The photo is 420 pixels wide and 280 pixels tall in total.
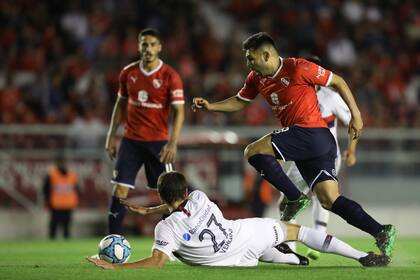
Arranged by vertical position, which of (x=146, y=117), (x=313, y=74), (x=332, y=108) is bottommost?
(x=146, y=117)

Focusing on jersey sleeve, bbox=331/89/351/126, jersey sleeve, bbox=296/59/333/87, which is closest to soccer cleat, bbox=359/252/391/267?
jersey sleeve, bbox=296/59/333/87

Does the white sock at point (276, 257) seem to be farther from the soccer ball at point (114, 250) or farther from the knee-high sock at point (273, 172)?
the soccer ball at point (114, 250)

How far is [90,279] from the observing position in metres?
7.68

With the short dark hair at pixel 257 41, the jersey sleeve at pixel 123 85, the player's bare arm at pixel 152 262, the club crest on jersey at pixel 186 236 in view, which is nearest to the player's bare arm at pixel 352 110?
the short dark hair at pixel 257 41

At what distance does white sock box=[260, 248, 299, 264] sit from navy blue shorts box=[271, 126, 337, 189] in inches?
26.5

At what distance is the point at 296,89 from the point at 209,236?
1.71 metres

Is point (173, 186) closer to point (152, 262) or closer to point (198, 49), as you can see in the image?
point (152, 262)

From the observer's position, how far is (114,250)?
28.9 ft

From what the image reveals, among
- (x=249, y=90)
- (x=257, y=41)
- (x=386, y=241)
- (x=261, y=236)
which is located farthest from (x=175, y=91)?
(x=386, y=241)

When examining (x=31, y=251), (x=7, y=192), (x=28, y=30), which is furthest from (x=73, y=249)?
(x=28, y=30)

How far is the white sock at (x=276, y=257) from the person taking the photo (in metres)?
8.80

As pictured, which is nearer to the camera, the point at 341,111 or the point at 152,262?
the point at 152,262

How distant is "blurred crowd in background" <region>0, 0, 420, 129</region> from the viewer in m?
19.5

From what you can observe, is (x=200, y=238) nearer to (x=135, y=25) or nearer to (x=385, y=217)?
(x=385, y=217)
